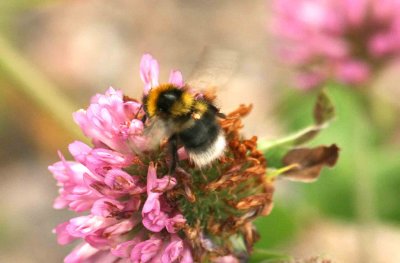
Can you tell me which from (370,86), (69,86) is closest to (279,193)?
(370,86)

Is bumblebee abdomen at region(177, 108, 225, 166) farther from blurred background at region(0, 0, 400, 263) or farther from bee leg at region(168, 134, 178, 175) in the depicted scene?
blurred background at region(0, 0, 400, 263)

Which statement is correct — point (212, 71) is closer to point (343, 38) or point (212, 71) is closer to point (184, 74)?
point (343, 38)

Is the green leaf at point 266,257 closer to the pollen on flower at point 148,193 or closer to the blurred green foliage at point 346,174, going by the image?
the pollen on flower at point 148,193

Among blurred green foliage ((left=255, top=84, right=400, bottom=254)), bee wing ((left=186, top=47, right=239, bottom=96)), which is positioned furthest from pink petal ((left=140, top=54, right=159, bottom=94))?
blurred green foliage ((left=255, top=84, right=400, bottom=254))

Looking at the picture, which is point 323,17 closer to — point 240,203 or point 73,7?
point 240,203

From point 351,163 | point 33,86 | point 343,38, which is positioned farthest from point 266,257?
point 351,163

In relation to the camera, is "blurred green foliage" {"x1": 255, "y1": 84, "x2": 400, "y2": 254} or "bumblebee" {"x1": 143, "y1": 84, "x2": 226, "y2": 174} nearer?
"bumblebee" {"x1": 143, "y1": 84, "x2": 226, "y2": 174}
